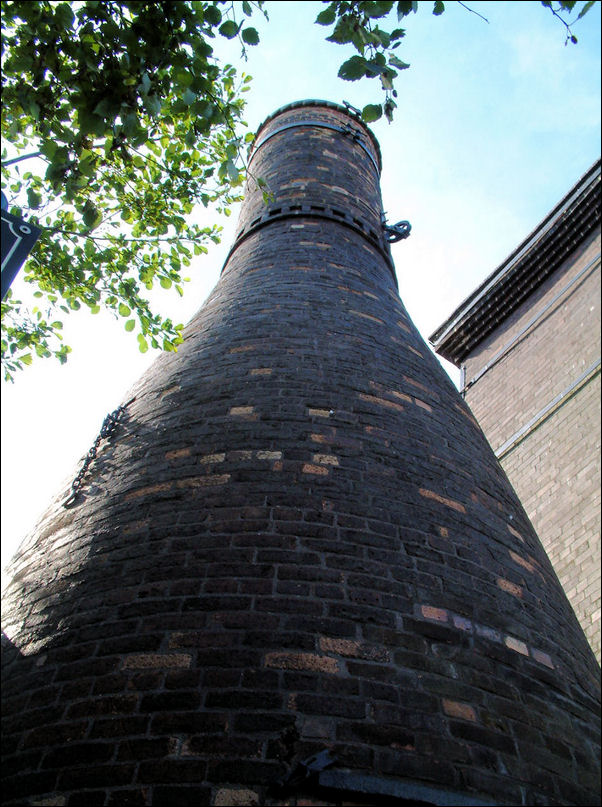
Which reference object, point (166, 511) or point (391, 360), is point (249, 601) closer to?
point (166, 511)

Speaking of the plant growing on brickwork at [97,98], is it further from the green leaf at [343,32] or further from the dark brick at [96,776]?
the dark brick at [96,776]

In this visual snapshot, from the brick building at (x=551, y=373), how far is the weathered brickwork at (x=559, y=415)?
17 mm

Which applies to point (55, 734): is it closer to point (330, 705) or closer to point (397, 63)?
point (330, 705)

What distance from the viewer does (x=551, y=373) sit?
30.7ft

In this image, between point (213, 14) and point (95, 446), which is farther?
point (95, 446)

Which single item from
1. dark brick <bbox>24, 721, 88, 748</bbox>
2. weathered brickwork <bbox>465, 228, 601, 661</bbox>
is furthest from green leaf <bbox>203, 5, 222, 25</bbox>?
weathered brickwork <bbox>465, 228, 601, 661</bbox>

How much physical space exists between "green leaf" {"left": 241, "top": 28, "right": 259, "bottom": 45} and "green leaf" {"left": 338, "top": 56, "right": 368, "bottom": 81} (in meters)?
0.51

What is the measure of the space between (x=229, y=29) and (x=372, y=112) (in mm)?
881

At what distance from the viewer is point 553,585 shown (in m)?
3.35

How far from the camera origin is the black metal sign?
189 centimetres

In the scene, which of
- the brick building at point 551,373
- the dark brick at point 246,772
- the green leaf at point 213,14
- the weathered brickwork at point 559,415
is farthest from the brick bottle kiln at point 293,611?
the brick building at point 551,373

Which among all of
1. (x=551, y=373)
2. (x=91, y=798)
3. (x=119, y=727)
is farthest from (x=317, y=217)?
(x=91, y=798)

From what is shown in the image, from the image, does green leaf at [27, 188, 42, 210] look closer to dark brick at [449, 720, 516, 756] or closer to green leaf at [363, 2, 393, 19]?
green leaf at [363, 2, 393, 19]

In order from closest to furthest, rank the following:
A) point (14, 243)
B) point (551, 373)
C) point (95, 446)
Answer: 1. point (14, 243)
2. point (95, 446)
3. point (551, 373)
